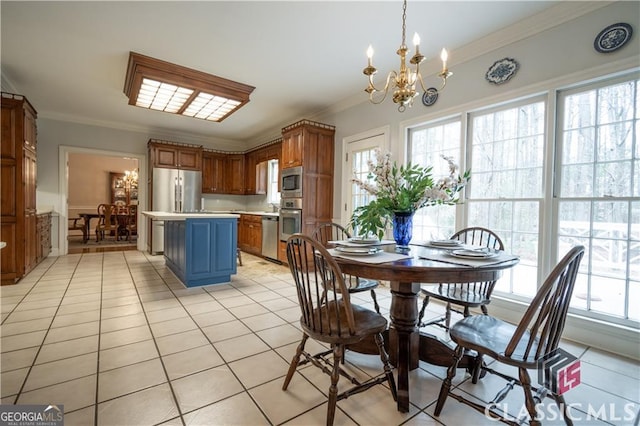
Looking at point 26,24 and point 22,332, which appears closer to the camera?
point 22,332

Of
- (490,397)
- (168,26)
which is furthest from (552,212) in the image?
(168,26)

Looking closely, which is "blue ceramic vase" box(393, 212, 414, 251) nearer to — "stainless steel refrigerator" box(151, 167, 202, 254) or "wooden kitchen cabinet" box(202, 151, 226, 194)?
"stainless steel refrigerator" box(151, 167, 202, 254)

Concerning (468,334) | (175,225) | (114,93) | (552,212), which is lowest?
(468,334)

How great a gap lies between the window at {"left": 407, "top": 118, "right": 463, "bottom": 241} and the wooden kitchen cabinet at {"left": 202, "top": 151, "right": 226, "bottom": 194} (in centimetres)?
498

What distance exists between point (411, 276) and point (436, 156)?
2.41 meters

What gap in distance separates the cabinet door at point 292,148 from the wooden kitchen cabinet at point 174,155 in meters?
2.46

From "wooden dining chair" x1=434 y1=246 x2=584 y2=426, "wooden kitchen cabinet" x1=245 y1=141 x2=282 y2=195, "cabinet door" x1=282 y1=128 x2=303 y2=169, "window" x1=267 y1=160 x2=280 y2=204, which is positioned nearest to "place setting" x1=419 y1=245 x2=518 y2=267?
"wooden dining chair" x1=434 y1=246 x2=584 y2=426

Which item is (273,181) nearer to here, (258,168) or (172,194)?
(258,168)

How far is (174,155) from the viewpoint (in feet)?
19.8

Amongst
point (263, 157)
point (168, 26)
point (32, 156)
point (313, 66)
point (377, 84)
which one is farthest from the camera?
point (263, 157)

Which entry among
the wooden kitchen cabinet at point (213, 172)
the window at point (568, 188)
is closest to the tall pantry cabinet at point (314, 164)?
the window at point (568, 188)

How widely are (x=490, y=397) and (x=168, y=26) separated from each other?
3808 millimetres

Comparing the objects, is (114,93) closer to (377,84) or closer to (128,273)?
(128,273)

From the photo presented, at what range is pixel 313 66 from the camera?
11.2ft
